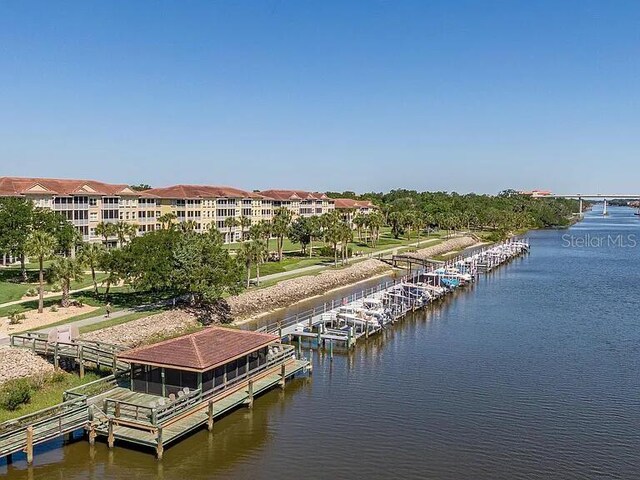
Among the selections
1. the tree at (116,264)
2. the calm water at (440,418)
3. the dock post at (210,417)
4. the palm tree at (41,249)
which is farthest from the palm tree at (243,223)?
the dock post at (210,417)

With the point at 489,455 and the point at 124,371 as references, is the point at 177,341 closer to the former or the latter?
the point at 124,371

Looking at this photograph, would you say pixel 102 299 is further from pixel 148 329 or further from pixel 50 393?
pixel 50 393

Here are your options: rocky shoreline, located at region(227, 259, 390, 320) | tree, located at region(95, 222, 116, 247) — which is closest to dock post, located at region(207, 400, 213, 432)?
rocky shoreline, located at region(227, 259, 390, 320)

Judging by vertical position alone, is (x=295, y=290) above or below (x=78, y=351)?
below

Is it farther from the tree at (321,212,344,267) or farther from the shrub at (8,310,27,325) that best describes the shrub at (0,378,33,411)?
the tree at (321,212,344,267)

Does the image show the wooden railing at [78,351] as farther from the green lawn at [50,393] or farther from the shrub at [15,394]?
the shrub at [15,394]

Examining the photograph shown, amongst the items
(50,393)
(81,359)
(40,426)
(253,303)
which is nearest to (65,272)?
(81,359)
